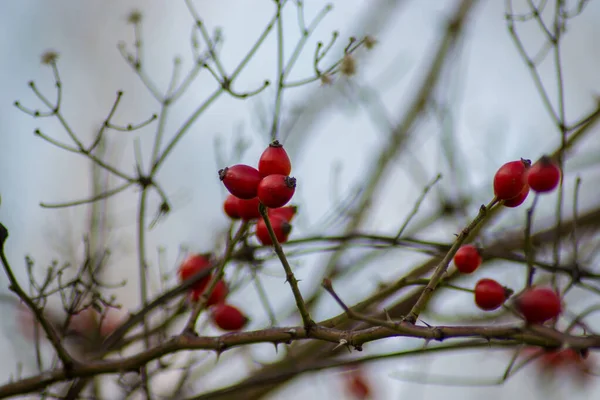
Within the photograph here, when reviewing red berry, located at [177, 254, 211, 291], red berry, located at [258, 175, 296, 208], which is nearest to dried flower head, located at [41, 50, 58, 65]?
red berry, located at [177, 254, 211, 291]

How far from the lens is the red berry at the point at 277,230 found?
1778 millimetres

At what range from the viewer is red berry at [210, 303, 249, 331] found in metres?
1.99

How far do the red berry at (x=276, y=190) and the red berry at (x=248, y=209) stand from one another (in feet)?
1.03

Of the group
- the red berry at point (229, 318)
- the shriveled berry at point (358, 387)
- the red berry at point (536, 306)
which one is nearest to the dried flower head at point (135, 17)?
the red berry at point (229, 318)

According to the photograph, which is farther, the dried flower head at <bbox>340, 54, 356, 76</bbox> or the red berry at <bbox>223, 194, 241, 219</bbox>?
the dried flower head at <bbox>340, 54, 356, 76</bbox>

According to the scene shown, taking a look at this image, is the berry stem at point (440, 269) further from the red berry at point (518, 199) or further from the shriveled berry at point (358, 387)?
the shriveled berry at point (358, 387)

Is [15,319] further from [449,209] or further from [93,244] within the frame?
[449,209]

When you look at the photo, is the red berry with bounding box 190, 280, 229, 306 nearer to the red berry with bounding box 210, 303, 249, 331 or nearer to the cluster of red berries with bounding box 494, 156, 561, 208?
the red berry with bounding box 210, 303, 249, 331

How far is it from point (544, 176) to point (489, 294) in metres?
0.34

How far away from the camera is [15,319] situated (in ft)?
12.1

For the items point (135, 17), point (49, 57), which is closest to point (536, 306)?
point (49, 57)

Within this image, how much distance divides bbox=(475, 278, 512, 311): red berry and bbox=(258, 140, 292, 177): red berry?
58 cm

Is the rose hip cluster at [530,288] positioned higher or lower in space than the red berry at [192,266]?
lower

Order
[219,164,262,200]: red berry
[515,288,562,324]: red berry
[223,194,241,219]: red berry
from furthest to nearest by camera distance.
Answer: [223,194,241,219]: red berry, [219,164,262,200]: red berry, [515,288,562,324]: red berry
